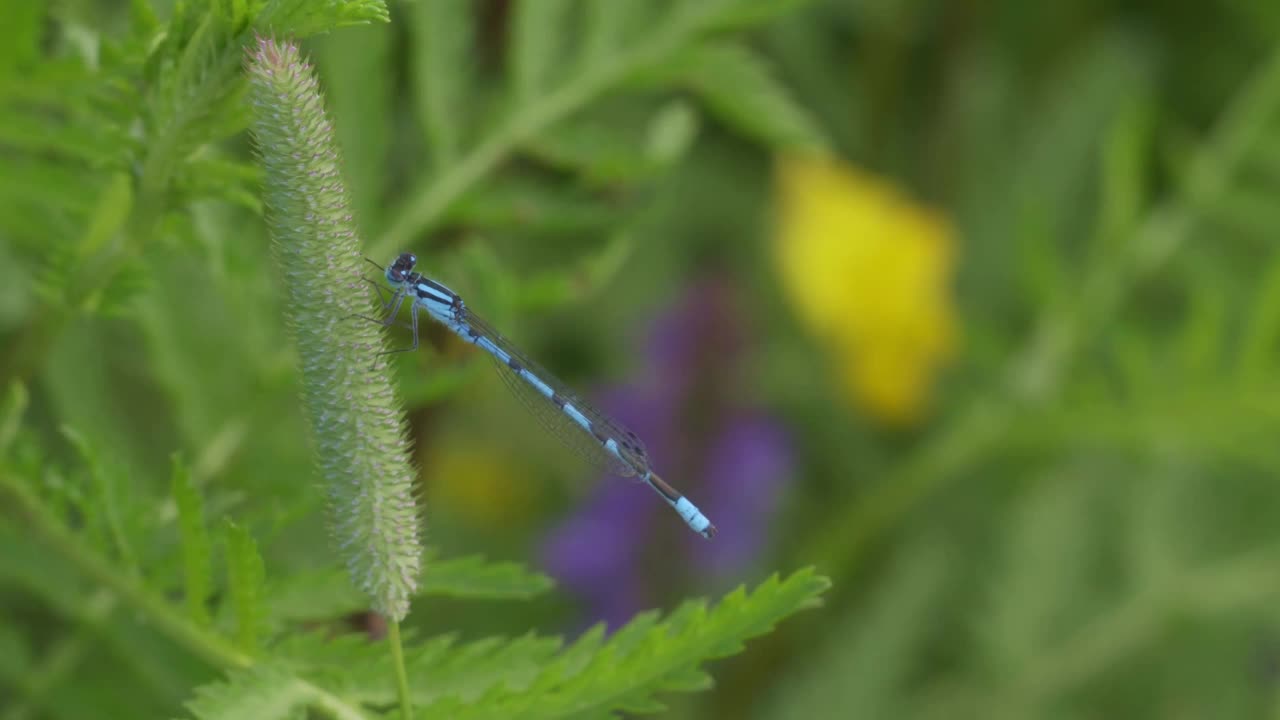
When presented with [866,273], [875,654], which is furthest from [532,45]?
[866,273]

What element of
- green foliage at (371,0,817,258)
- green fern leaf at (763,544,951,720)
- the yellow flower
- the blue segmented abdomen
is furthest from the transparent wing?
the yellow flower

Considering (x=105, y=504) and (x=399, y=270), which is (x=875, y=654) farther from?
(x=105, y=504)

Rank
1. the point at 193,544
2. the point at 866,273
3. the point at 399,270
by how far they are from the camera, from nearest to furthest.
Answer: the point at 193,544
the point at 399,270
the point at 866,273

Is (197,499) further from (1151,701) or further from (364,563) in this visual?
(1151,701)

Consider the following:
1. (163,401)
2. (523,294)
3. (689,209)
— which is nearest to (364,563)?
(523,294)

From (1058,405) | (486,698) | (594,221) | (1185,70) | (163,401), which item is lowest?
(486,698)
